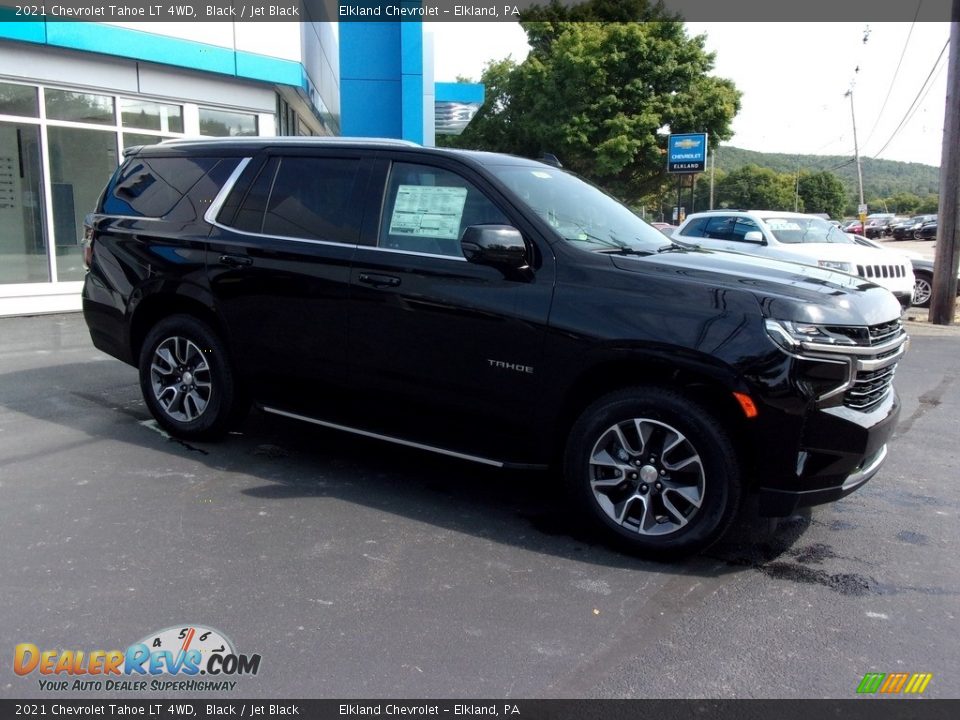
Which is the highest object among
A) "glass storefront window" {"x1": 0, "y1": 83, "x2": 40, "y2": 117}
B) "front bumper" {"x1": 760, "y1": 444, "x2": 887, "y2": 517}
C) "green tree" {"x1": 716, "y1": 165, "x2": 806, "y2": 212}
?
"green tree" {"x1": 716, "y1": 165, "x2": 806, "y2": 212}

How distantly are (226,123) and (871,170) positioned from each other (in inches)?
5548

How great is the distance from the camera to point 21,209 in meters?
12.0

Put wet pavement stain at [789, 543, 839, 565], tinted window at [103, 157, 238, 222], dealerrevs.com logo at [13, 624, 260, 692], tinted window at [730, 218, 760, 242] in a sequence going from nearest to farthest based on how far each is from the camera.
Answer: dealerrevs.com logo at [13, 624, 260, 692] → wet pavement stain at [789, 543, 839, 565] → tinted window at [103, 157, 238, 222] → tinted window at [730, 218, 760, 242]

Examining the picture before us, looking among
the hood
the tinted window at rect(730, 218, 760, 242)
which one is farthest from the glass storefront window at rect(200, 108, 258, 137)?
the hood

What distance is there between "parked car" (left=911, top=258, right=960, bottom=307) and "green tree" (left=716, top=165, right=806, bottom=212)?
271 ft

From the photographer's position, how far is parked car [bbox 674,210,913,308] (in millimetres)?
12070

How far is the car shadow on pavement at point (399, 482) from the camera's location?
4.12 meters

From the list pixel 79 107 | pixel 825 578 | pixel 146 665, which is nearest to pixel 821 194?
pixel 79 107

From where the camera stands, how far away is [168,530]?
416 cm

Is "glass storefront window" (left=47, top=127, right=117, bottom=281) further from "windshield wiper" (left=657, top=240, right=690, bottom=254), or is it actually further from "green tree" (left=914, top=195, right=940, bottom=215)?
"green tree" (left=914, top=195, right=940, bottom=215)

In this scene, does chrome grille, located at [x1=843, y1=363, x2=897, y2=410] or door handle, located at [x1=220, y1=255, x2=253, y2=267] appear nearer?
chrome grille, located at [x1=843, y1=363, x2=897, y2=410]
